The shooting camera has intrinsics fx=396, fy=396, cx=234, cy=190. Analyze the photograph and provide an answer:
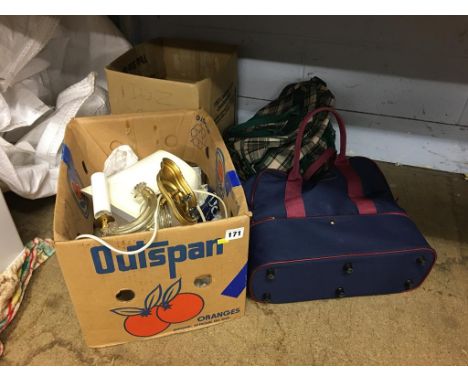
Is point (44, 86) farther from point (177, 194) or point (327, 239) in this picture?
point (327, 239)

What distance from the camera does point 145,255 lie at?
2.27 feet

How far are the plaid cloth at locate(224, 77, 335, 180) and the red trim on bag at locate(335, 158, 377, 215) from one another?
140mm

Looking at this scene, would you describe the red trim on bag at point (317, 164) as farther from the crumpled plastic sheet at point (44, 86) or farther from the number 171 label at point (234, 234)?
the crumpled plastic sheet at point (44, 86)

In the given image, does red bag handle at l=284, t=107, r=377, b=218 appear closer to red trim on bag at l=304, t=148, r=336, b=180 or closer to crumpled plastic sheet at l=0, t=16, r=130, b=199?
red trim on bag at l=304, t=148, r=336, b=180

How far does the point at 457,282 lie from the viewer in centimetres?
99

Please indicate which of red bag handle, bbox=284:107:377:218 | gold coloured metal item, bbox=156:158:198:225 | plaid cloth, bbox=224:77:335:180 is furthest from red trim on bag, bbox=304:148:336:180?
gold coloured metal item, bbox=156:158:198:225

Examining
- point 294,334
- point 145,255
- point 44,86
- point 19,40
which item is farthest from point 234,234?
point 44,86

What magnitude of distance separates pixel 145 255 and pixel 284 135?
0.62 metres

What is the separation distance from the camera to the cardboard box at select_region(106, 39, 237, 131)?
1031mm

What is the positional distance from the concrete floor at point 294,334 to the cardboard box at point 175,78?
487 millimetres

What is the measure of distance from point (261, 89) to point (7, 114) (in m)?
0.81

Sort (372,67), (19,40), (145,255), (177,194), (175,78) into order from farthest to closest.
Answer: (175,78)
(372,67)
(19,40)
(177,194)
(145,255)
